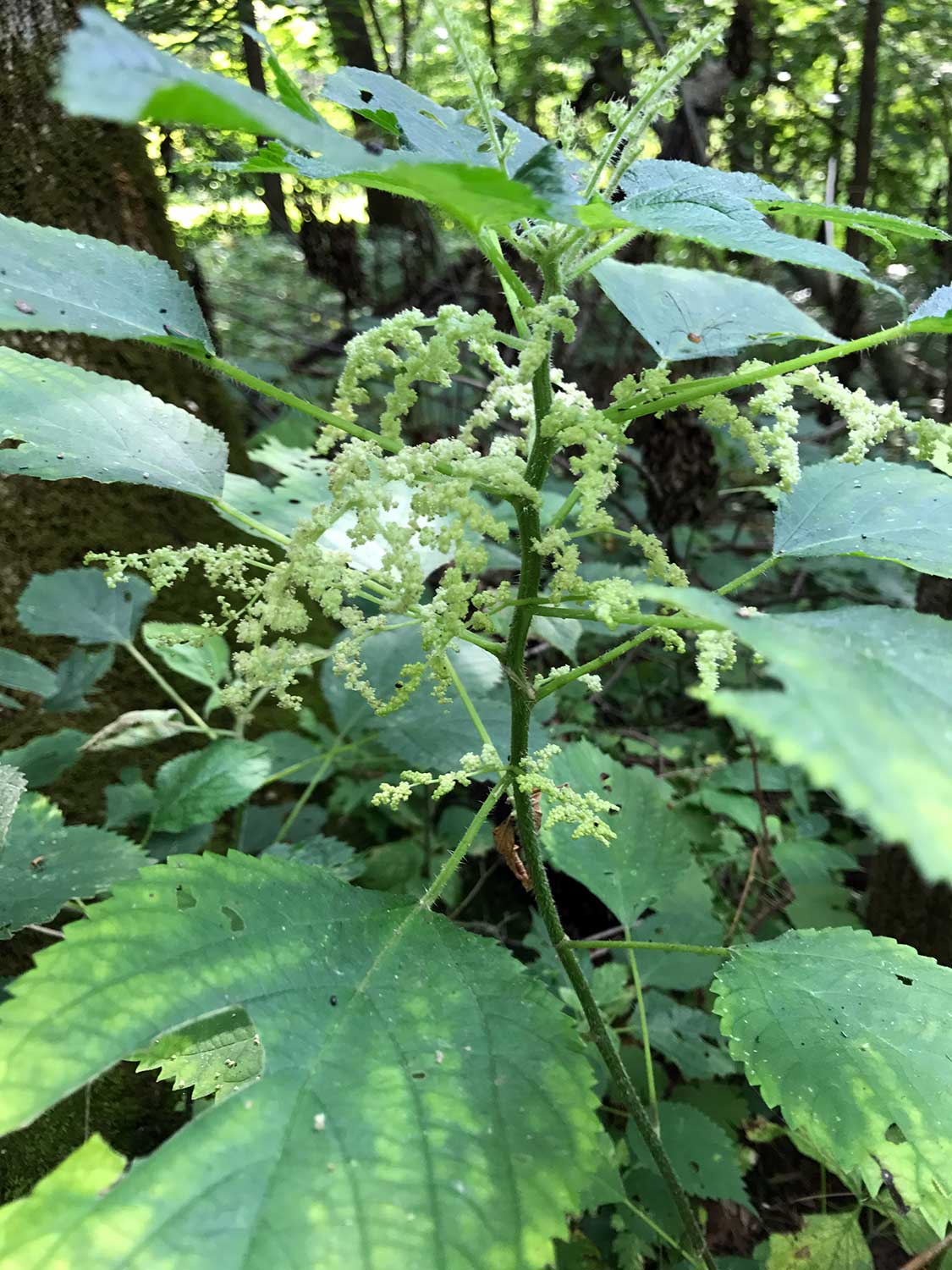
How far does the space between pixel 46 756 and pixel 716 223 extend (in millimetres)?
1466

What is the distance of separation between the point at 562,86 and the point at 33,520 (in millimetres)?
4461

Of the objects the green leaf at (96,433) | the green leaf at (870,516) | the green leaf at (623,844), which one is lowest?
the green leaf at (623,844)

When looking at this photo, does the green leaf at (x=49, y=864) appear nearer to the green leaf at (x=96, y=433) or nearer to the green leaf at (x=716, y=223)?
the green leaf at (x=96, y=433)

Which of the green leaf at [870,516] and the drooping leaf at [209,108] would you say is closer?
the drooping leaf at [209,108]

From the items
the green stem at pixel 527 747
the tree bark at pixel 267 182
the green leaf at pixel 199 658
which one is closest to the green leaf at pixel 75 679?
the green leaf at pixel 199 658

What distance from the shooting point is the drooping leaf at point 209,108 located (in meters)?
0.43

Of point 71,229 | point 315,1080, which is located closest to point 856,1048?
point 315,1080

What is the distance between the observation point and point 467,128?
3.19ft

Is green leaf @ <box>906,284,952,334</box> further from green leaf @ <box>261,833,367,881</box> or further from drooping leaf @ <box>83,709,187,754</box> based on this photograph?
drooping leaf @ <box>83,709,187,754</box>

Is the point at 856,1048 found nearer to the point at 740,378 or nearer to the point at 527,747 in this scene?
the point at 527,747

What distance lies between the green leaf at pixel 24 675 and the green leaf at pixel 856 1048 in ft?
4.46

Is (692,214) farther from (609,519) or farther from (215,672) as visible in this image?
(215,672)

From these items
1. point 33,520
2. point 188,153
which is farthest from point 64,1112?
point 188,153

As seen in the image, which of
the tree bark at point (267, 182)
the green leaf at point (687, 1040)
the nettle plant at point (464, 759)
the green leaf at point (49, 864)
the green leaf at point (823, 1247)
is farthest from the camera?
the tree bark at point (267, 182)
